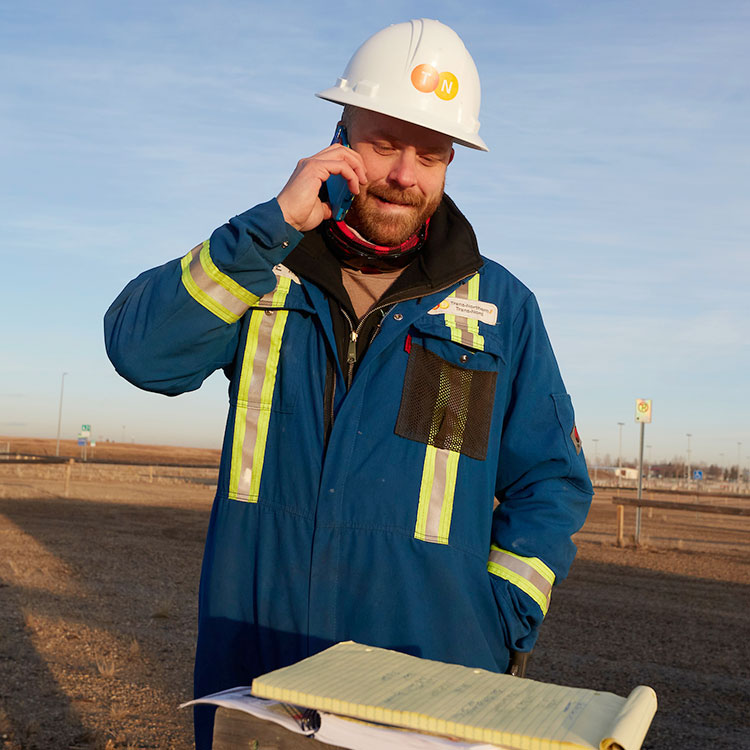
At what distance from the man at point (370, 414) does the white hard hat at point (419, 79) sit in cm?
2

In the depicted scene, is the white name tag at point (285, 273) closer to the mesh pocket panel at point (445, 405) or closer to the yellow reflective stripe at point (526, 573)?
the mesh pocket panel at point (445, 405)

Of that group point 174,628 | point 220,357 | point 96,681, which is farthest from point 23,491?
point 220,357

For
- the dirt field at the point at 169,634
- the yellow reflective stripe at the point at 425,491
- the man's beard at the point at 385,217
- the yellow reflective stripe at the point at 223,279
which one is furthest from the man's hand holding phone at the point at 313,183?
the dirt field at the point at 169,634

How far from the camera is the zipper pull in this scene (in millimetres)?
2236

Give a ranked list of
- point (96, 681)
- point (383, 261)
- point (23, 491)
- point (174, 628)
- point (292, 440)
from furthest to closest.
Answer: point (23, 491)
point (174, 628)
point (96, 681)
point (383, 261)
point (292, 440)

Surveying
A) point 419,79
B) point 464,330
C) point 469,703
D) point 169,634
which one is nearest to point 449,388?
point 464,330

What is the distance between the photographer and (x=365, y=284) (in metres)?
2.50

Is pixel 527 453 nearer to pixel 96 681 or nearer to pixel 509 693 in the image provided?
pixel 509 693

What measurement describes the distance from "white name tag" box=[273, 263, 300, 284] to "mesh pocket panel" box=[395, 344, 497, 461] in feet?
1.29

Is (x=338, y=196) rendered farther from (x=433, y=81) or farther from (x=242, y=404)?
(x=242, y=404)

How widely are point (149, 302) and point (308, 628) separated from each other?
0.92 metres

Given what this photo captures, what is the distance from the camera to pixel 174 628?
8484 millimetres

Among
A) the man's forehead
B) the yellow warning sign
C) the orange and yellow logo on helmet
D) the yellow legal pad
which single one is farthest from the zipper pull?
the yellow warning sign

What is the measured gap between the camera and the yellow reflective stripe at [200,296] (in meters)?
2.06
